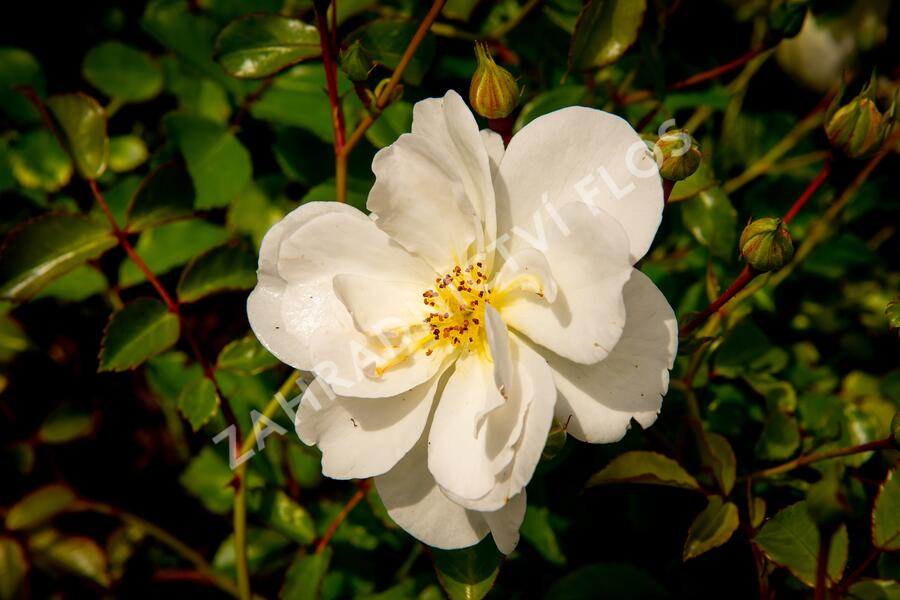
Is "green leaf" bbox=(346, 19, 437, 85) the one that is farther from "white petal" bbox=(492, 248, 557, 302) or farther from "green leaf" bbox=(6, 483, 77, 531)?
"green leaf" bbox=(6, 483, 77, 531)

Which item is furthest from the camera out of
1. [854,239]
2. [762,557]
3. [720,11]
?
[720,11]

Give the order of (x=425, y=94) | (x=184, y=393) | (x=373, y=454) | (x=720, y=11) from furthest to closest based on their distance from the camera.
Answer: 1. (x=720, y=11)
2. (x=425, y=94)
3. (x=184, y=393)
4. (x=373, y=454)

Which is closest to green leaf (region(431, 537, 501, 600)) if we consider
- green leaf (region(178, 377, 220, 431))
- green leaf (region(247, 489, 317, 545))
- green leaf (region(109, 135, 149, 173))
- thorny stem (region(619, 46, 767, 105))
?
green leaf (region(247, 489, 317, 545))

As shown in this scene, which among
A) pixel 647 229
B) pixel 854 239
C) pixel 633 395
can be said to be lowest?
pixel 854 239

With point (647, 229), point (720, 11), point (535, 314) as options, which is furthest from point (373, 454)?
point (720, 11)

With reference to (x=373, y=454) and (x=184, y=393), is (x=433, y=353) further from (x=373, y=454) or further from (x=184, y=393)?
(x=184, y=393)

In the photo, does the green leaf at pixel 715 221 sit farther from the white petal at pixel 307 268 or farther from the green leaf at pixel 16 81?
the green leaf at pixel 16 81

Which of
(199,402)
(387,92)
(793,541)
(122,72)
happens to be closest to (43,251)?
(199,402)
